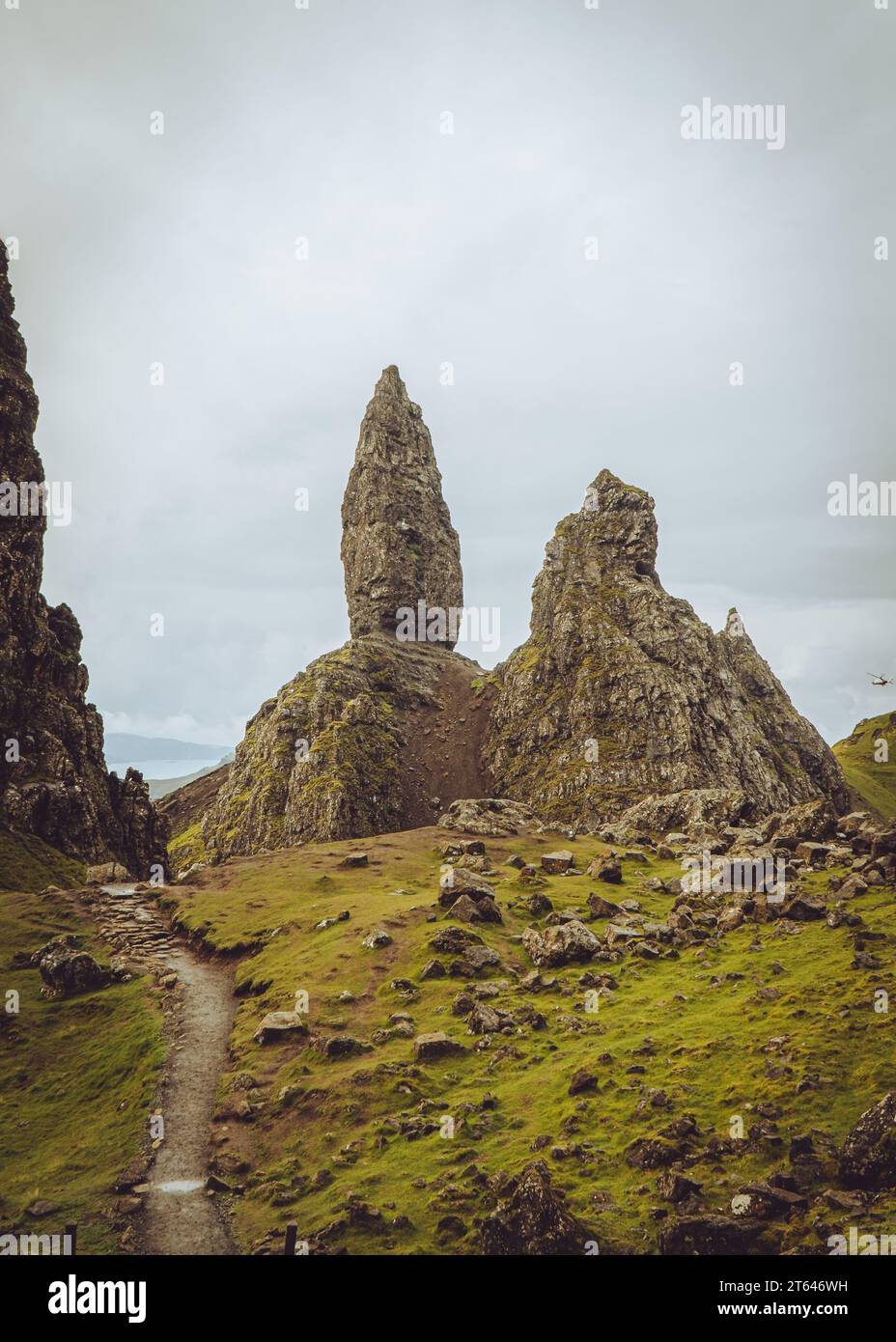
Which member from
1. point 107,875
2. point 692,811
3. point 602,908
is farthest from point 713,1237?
point 692,811

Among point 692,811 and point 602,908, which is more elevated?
point 692,811

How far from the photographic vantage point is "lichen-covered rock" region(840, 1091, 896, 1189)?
82.7ft

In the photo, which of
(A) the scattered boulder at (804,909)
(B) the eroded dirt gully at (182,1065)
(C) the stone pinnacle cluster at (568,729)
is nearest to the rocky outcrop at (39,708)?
(B) the eroded dirt gully at (182,1065)

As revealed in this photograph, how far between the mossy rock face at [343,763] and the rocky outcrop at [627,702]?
1186 centimetres

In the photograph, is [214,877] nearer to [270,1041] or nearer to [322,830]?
[270,1041]

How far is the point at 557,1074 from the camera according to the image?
36875 mm

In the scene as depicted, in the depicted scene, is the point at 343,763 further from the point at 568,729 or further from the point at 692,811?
→ the point at 692,811

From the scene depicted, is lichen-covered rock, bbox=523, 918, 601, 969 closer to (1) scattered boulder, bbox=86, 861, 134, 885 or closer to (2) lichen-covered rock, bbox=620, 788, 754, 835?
(1) scattered boulder, bbox=86, 861, 134, 885

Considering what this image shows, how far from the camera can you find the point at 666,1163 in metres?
28.5

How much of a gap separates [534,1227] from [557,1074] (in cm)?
1209

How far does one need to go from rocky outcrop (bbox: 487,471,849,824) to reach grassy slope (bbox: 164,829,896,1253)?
99.6 metres

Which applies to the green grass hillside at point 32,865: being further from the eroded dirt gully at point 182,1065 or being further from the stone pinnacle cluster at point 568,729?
the stone pinnacle cluster at point 568,729

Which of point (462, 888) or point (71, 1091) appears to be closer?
Answer: point (71, 1091)
